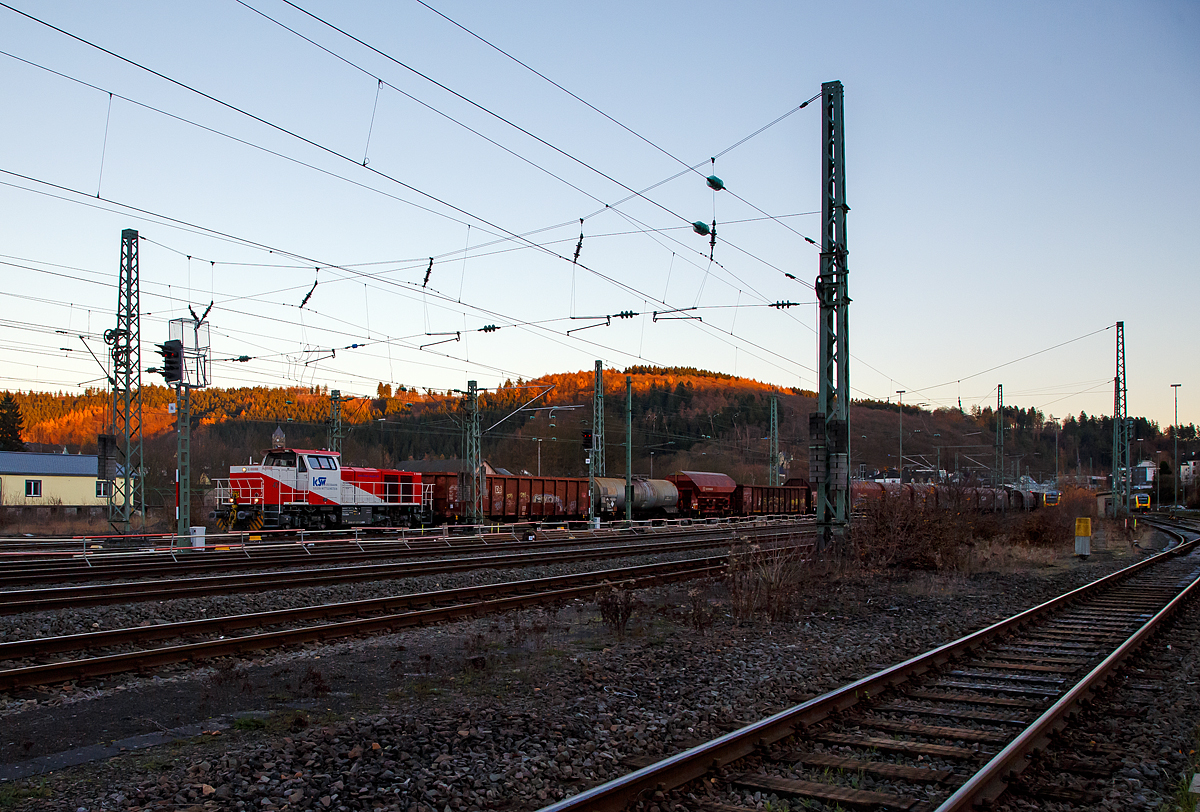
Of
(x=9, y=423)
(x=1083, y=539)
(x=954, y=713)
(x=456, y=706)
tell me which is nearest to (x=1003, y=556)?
(x=1083, y=539)

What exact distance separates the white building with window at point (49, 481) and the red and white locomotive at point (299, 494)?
3382 centimetres

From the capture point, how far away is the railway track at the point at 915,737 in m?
5.55

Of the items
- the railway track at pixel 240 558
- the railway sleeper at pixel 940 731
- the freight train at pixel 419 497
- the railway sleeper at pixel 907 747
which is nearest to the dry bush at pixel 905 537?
the railway sleeper at pixel 940 731

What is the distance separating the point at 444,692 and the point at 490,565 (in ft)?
42.1

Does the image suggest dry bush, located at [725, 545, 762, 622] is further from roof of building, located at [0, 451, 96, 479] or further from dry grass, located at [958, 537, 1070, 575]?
roof of building, located at [0, 451, 96, 479]

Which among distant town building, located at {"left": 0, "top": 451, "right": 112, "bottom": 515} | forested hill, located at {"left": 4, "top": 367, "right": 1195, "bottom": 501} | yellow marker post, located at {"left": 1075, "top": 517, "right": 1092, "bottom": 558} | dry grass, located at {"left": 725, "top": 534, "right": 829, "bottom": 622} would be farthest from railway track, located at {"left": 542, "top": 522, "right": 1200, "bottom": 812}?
distant town building, located at {"left": 0, "top": 451, "right": 112, "bottom": 515}

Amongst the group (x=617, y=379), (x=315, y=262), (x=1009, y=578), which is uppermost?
(x=617, y=379)

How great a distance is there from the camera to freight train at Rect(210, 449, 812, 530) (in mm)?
31573

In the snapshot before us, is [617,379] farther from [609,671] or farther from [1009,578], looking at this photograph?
[609,671]

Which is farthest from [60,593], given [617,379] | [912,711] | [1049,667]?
[617,379]

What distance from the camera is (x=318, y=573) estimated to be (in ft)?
60.1

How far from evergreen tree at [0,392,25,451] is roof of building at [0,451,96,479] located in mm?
21146

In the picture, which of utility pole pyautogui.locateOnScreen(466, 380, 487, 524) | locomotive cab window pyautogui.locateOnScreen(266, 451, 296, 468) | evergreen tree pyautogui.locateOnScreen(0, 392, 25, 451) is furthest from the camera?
evergreen tree pyautogui.locateOnScreen(0, 392, 25, 451)

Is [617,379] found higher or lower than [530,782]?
higher
